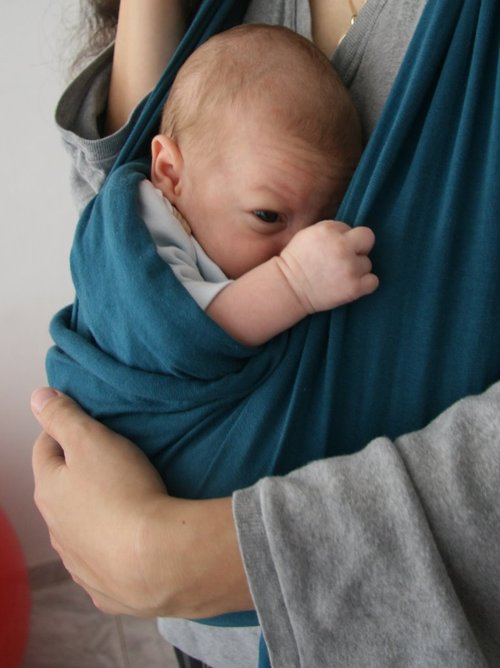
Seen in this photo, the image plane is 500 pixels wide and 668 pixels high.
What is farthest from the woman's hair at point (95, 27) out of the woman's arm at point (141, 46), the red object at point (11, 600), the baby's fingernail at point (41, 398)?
the red object at point (11, 600)

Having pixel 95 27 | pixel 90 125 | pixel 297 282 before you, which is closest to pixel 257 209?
pixel 297 282

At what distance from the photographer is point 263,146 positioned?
74 cm

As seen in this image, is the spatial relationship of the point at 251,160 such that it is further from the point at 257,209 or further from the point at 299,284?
the point at 299,284

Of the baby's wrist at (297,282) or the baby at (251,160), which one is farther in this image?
the baby at (251,160)

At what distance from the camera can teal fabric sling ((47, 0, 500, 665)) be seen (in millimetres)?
583

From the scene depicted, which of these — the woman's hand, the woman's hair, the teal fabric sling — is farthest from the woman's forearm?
the woman's hair

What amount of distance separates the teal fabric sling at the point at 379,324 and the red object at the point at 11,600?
2.76ft

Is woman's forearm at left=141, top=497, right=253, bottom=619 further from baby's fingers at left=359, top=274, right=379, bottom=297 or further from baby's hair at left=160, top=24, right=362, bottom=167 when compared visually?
baby's hair at left=160, top=24, right=362, bottom=167

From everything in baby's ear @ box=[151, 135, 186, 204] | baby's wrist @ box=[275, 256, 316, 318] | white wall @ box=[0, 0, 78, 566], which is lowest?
white wall @ box=[0, 0, 78, 566]

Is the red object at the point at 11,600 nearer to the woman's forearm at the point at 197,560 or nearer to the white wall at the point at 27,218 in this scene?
the white wall at the point at 27,218

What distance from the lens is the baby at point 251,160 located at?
729mm

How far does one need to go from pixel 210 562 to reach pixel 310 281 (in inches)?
10.8

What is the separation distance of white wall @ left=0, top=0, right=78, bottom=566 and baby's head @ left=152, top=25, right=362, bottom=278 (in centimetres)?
92

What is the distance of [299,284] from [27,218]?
4.15 feet
